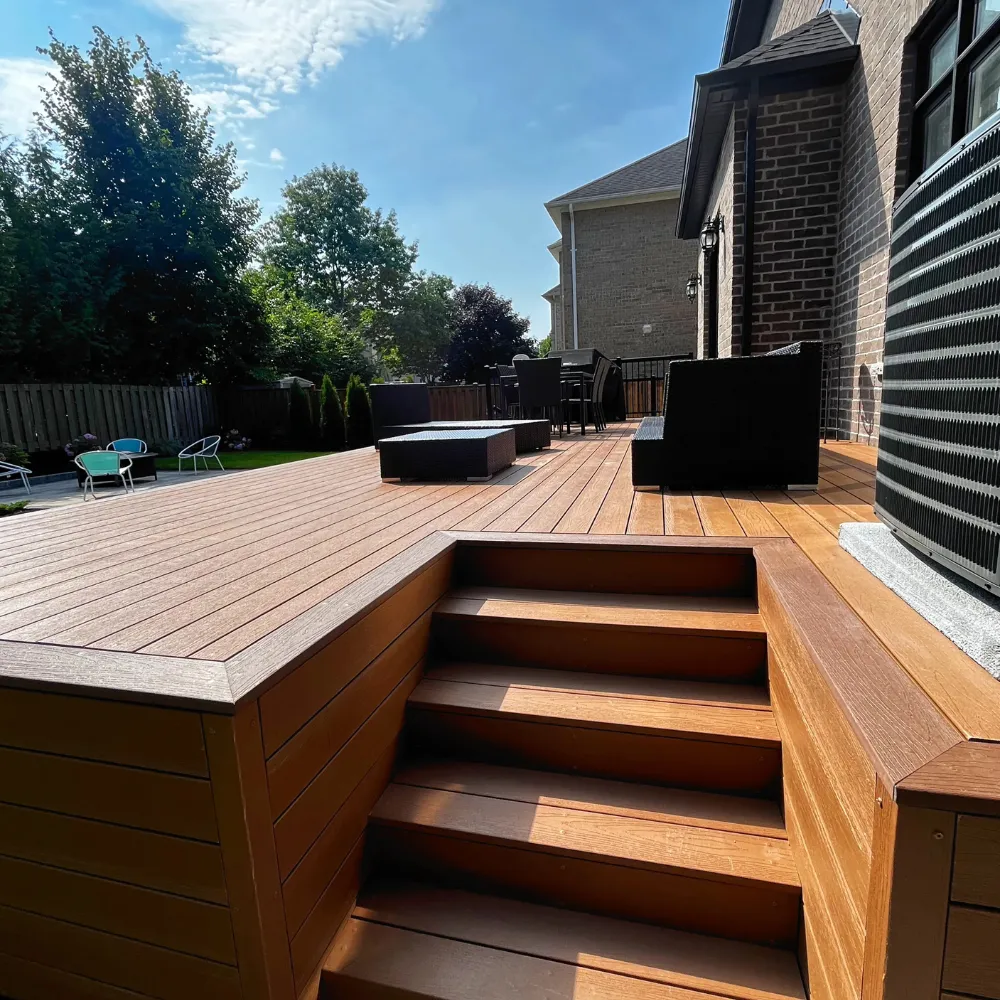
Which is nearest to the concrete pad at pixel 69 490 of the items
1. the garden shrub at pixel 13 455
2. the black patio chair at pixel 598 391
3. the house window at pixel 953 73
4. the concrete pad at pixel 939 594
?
the garden shrub at pixel 13 455

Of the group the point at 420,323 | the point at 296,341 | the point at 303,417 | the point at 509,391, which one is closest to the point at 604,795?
the point at 509,391

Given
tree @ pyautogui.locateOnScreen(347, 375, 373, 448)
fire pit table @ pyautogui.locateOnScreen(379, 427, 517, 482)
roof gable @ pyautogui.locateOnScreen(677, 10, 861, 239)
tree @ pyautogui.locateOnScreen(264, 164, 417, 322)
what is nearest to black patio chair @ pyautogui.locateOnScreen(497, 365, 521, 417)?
roof gable @ pyautogui.locateOnScreen(677, 10, 861, 239)

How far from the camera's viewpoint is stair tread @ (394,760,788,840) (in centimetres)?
142

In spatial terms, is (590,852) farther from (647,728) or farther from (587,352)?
(587,352)

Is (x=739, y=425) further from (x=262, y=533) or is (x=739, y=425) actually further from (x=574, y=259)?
(x=574, y=259)

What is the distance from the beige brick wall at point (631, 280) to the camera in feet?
49.6

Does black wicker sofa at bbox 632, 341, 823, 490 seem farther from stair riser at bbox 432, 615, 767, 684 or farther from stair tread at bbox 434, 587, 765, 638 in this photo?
stair riser at bbox 432, 615, 767, 684

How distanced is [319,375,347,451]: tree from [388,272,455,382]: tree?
1728 cm

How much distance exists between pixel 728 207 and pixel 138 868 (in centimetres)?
589

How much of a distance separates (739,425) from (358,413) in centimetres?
1128

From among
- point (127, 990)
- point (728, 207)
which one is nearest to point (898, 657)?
point (127, 990)

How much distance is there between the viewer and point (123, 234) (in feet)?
44.3

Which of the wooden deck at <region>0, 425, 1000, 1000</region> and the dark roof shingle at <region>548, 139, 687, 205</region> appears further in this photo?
the dark roof shingle at <region>548, 139, 687, 205</region>

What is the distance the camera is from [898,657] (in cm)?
112
